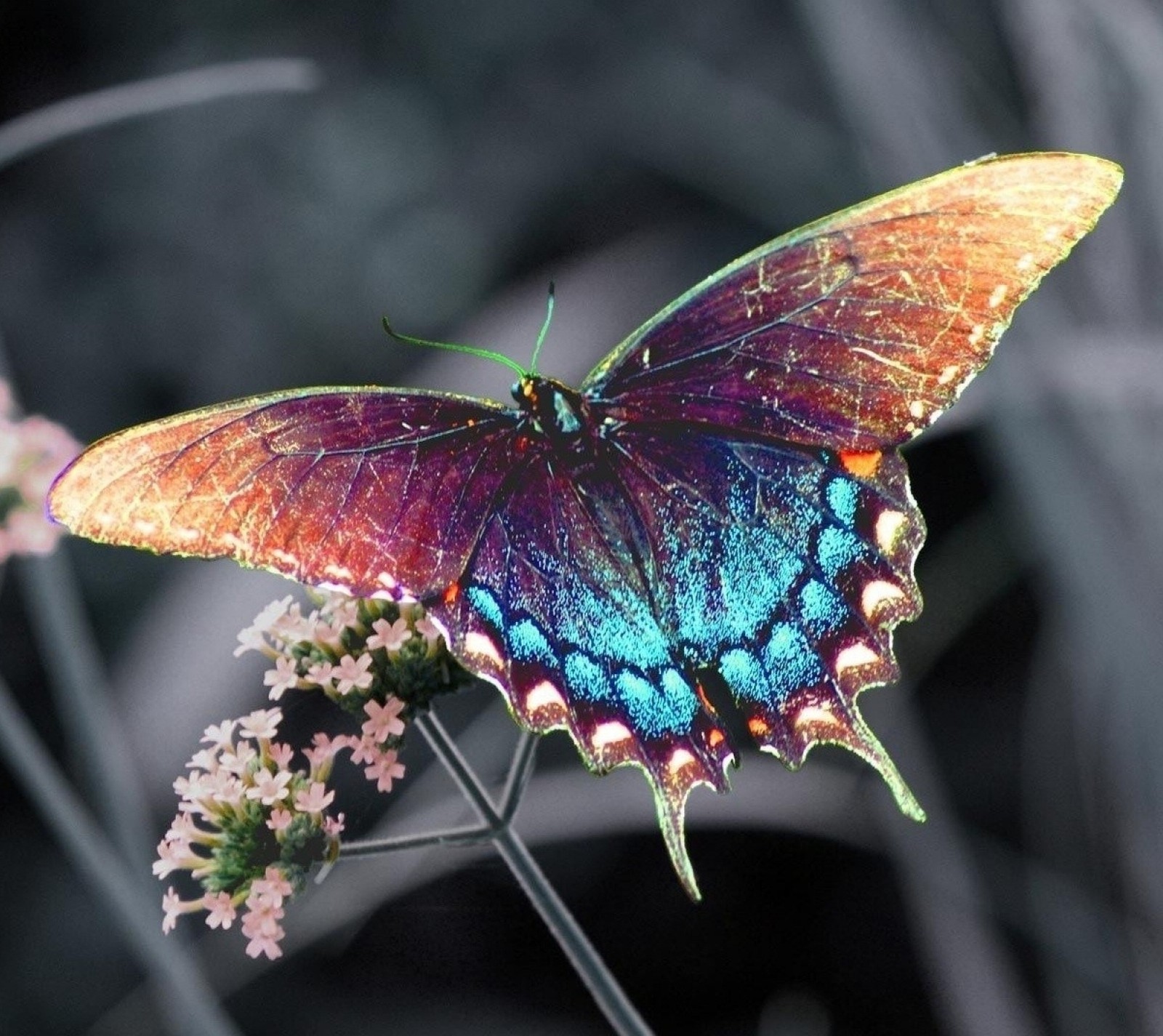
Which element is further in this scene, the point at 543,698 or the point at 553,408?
the point at 553,408

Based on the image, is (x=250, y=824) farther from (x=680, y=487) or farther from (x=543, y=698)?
(x=680, y=487)

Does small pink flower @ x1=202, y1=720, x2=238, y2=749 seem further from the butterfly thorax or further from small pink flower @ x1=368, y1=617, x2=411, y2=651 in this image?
the butterfly thorax

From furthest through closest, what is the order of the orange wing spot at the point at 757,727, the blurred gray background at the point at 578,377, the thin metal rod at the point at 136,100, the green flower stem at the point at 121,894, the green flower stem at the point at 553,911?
1. the blurred gray background at the point at 578,377
2. the thin metal rod at the point at 136,100
3. the green flower stem at the point at 121,894
4. the orange wing spot at the point at 757,727
5. the green flower stem at the point at 553,911

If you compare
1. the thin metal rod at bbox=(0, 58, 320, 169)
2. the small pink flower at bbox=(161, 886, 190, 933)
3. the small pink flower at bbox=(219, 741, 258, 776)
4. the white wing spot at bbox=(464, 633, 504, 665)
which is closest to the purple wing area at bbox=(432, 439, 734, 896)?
the white wing spot at bbox=(464, 633, 504, 665)

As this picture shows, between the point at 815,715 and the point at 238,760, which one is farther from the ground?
the point at 238,760

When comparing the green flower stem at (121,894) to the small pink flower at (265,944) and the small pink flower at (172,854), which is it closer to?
the small pink flower at (172,854)

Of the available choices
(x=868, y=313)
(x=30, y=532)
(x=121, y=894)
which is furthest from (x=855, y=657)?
(x=30, y=532)

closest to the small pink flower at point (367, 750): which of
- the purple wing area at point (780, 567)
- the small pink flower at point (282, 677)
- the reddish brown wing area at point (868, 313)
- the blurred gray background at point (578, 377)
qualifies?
the small pink flower at point (282, 677)
